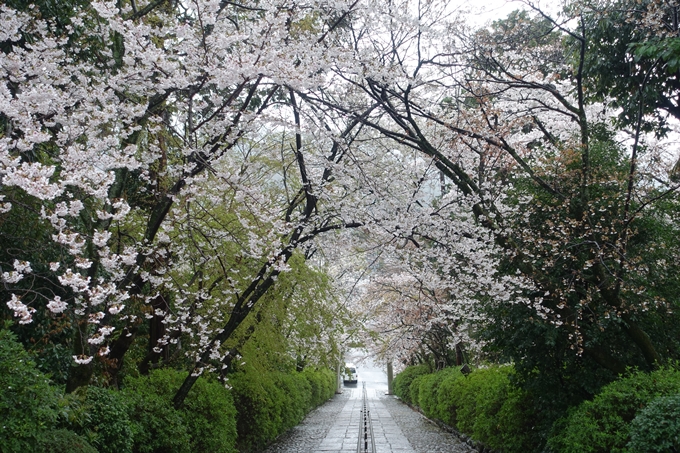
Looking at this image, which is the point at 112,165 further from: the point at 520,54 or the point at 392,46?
the point at 520,54

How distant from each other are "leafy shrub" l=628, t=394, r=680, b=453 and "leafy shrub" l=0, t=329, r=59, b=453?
4.90 m

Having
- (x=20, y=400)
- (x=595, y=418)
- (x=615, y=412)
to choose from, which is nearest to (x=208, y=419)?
(x=20, y=400)

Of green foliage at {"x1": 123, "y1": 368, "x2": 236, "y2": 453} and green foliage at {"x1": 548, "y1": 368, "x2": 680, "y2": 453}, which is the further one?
green foliage at {"x1": 123, "y1": 368, "x2": 236, "y2": 453}

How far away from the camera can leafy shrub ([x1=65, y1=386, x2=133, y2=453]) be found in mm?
4520

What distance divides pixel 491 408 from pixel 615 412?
4533 millimetres

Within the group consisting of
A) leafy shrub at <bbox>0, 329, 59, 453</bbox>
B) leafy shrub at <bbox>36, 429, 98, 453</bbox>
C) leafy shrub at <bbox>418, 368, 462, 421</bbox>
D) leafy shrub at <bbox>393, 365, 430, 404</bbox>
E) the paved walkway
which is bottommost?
the paved walkway

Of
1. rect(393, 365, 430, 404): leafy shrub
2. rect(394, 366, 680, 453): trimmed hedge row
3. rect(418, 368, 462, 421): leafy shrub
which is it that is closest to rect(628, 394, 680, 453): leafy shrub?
rect(394, 366, 680, 453): trimmed hedge row

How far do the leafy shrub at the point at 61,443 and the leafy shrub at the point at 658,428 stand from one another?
472 centimetres

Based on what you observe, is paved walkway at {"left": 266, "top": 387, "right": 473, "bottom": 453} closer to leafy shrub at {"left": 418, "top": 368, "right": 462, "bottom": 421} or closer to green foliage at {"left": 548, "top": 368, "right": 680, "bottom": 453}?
leafy shrub at {"left": 418, "top": 368, "right": 462, "bottom": 421}

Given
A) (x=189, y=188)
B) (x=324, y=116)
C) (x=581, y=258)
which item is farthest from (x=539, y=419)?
(x=189, y=188)

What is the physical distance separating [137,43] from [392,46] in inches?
150

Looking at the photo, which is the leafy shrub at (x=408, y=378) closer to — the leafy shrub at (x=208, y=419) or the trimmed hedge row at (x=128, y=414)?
the trimmed hedge row at (x=128, y=414)

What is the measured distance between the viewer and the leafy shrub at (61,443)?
3.67m

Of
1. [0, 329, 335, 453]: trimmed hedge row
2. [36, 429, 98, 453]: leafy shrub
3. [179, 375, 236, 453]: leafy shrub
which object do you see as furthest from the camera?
[179, 375, 236, 453]: leafy shrub
